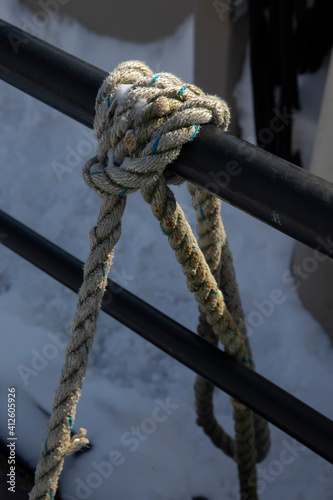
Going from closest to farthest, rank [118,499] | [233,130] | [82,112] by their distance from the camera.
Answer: [82,112] < [118,499] < [233,130]

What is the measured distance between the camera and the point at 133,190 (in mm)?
812

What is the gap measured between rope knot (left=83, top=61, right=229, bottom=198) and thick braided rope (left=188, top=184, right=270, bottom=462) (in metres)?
0.16

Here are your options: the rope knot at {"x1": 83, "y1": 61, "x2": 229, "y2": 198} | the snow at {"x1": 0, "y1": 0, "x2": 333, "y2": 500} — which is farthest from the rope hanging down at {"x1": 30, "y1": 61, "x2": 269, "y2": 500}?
the snow at {"x1": 0, "y1": 0, "x2": 333, "y2": 500}

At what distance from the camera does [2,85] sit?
3244mm

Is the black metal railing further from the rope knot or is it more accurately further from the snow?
the snow

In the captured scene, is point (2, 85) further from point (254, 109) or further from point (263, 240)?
point (263, 240)

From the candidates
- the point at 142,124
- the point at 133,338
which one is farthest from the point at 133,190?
the point at 133,338

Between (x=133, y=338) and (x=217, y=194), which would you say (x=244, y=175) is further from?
(x=133, y=338)

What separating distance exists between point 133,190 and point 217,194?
0.41 ft

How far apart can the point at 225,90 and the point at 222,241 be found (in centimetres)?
169

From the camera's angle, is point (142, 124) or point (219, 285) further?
point (219, 285)

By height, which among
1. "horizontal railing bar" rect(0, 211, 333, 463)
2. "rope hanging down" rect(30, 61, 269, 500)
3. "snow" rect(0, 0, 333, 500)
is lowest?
"snow" rect(0, 0, 333, 500)

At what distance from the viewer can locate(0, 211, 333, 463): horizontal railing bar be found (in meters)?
0.96

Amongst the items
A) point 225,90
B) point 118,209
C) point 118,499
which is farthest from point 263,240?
point 118,209
